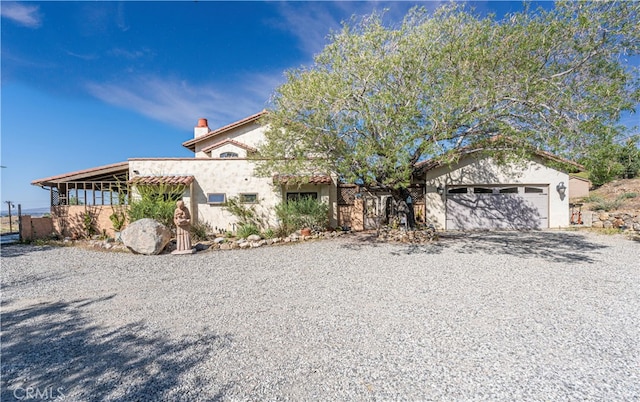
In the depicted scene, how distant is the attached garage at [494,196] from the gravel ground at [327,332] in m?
7.07

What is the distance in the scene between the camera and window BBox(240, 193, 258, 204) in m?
14.3

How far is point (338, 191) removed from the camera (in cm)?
1503

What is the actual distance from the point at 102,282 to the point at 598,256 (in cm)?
1430

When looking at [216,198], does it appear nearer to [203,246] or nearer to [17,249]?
[203,246]

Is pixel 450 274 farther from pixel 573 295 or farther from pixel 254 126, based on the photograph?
pixel 254 126

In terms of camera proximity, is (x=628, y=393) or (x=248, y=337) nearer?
(x=628, y=393)

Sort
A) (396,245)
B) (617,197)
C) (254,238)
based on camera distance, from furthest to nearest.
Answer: (617,197) < (254,238) < (396,245)

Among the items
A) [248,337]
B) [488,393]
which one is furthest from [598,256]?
[248,337]

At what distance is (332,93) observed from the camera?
858cm

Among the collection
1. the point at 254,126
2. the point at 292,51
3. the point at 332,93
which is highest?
the point at 292,51

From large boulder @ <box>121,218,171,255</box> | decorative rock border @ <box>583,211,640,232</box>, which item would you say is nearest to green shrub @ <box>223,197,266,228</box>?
large boulder @ <box>121,218,171,255</box>

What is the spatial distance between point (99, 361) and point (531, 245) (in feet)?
42.5

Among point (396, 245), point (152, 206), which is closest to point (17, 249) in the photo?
point (152, 206)

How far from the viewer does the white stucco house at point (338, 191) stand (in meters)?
13.9
